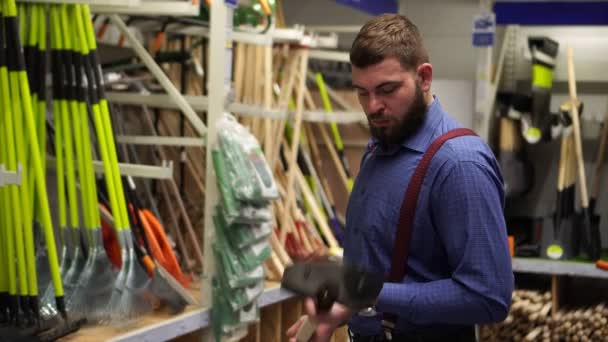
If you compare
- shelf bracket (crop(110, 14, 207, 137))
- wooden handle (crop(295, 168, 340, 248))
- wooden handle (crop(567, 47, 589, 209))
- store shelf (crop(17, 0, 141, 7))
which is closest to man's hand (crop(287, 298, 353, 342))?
store shelf (crop(17, 0, 141, 7))

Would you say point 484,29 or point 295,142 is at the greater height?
point 484,29

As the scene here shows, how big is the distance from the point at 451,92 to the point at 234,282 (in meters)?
3.18

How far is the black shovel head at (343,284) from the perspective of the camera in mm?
1981

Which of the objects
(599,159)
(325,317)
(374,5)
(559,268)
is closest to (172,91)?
(325,317)

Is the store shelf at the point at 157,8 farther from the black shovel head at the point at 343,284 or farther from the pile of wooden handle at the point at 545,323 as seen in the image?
the pile of wooden handle at the point at 545,323

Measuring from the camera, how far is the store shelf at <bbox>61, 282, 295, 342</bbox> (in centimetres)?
342

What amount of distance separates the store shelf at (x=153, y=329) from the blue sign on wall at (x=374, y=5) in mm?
2348

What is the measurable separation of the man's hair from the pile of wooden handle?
11.4 ft

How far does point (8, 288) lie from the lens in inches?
134

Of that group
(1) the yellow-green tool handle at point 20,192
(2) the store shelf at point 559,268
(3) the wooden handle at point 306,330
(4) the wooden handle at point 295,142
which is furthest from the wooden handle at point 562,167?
(3) the wooden handle at point 306,330

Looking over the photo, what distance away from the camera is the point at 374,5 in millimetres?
6148

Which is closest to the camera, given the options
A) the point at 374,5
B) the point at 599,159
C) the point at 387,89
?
the point at 387,89

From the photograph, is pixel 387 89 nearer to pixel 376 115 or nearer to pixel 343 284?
pixel 376 115

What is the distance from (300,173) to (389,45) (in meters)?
3.50
